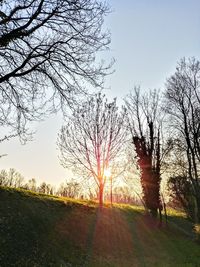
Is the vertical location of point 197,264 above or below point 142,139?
below

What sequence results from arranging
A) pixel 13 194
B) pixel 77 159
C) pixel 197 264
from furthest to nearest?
1. pixel 77 159
2. pixel 13 194
3. pixel 197 264

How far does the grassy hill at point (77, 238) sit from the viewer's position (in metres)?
14.0

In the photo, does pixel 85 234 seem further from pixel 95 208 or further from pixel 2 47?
pixel 2 47

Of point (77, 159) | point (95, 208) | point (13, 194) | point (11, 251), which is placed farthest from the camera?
point (77, 159)

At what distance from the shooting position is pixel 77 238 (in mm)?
17766

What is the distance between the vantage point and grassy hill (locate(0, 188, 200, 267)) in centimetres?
1405

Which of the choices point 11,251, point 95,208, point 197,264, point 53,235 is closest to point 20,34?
point 11,251

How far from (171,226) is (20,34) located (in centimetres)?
2469

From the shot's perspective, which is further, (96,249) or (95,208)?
(95,208)

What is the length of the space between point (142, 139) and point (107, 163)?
4152 millimetres

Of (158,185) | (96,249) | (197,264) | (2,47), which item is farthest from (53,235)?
(158,185)

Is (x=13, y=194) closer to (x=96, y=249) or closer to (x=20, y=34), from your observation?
(x=96, y=249)

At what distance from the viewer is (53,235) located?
16.6 meters

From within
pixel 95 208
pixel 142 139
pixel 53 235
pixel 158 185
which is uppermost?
pixel 142 139
